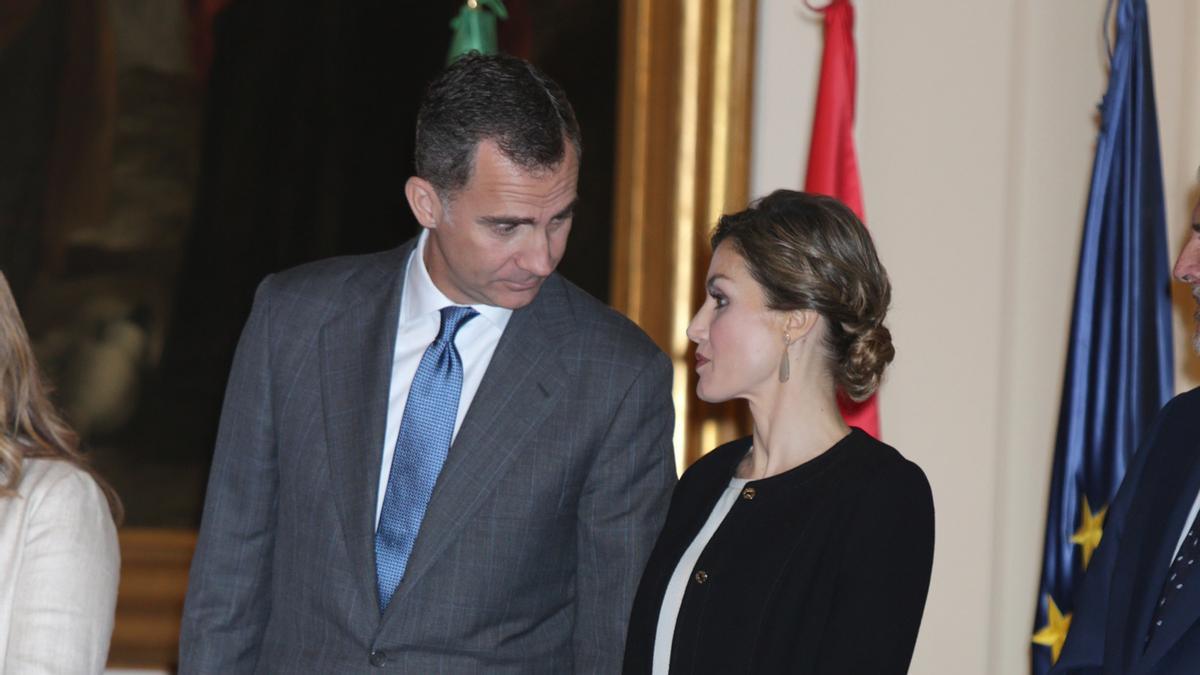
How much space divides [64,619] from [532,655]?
810 mm

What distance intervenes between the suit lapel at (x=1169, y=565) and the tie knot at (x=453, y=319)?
1.37m

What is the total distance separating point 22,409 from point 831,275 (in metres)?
1.45

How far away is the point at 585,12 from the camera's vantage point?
487 cm

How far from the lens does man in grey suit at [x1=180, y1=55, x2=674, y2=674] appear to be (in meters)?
2.54

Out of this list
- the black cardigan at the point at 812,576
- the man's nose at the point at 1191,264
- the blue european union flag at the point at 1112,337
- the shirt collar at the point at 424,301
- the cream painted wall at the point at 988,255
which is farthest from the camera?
the cream painted wall at the point at 988,255

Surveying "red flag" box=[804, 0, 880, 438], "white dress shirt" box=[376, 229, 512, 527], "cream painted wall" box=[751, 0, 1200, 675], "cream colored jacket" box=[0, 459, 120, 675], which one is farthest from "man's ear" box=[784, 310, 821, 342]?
"cream painted wall" box=[751, 0, 1200, 675]

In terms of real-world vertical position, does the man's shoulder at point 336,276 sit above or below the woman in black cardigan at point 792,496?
above

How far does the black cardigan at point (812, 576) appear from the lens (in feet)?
7.43

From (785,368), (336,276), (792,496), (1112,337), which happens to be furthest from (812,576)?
(1112,337)

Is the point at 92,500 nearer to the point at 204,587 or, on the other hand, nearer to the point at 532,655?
the point at 204,587

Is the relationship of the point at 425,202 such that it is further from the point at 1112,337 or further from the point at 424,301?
the point at 1112,337

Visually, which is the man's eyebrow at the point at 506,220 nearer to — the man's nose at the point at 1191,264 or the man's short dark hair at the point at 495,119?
the man's short dark hair at the point at 495,119

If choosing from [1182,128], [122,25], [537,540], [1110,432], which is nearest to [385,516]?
[537,540]

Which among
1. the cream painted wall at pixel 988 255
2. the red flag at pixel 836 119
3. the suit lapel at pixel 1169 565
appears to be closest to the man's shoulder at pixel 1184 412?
the suit lapel at pixel 1169 565
